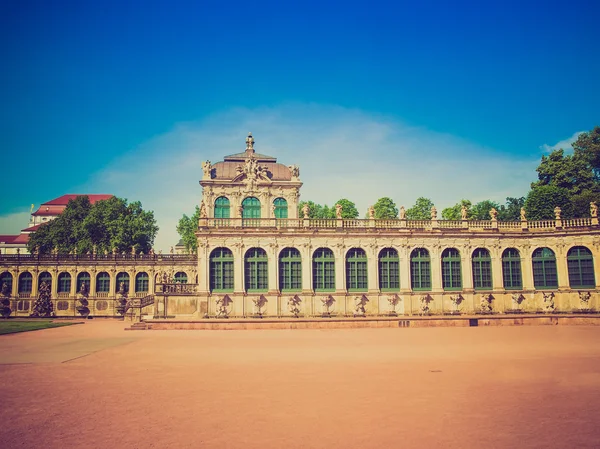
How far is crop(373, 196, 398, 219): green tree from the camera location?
243ft

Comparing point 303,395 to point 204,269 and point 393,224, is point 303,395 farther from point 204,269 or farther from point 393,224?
point 393,224

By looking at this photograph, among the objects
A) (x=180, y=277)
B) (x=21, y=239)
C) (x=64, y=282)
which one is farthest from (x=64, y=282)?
(x=21, y=239)

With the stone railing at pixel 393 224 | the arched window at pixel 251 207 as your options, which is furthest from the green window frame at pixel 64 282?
the arched window at pixel 251 207

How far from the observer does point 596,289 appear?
3747cm

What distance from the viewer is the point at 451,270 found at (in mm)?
40125

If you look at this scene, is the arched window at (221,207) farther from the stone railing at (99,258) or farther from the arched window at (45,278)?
the arched window at (45,278)

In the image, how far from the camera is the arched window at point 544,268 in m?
39.7

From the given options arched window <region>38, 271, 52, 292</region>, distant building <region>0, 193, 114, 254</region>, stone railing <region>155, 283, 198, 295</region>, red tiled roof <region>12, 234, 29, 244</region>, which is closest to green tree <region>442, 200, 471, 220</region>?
stone railing <region>155, 283, 198, 295</region>

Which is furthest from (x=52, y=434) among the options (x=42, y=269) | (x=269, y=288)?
(x=42, y=269)

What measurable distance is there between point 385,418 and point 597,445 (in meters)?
4.35

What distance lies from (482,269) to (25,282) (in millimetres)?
50628

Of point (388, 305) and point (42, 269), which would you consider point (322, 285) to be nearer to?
point (388, 305)

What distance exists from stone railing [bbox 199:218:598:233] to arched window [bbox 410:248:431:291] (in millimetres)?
2402

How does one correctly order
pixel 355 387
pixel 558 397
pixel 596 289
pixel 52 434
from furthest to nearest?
pixel 596 289 → pixel 355 387 → pixel 558 397 → pixel 52 434
